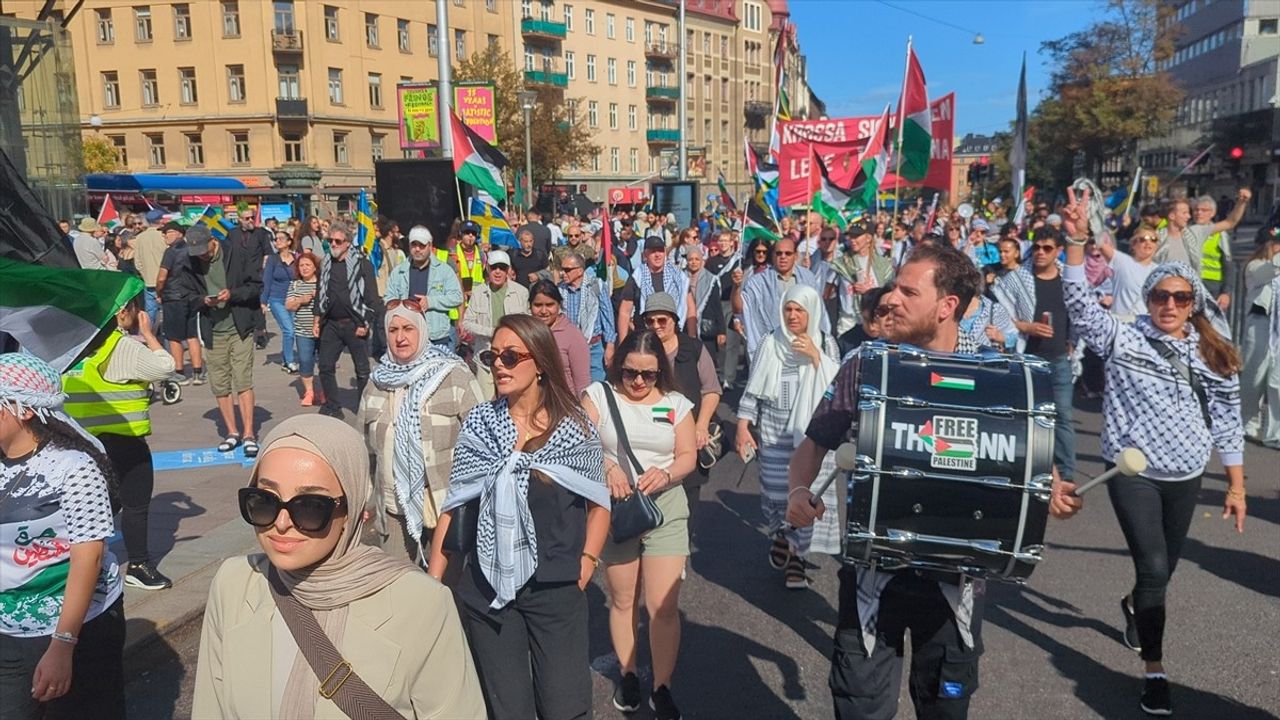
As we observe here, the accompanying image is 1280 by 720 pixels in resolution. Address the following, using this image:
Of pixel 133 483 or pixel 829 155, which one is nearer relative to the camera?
pixel 133 483

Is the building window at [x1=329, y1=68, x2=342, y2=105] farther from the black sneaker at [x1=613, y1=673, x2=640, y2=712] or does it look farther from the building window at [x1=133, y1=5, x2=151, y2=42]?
the black sneaker at [x1=613, y1=673, x2=640, y2=712]

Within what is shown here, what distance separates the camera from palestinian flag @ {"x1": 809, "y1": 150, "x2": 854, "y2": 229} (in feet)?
40.5

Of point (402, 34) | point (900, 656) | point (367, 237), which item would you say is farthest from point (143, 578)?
point (402, 34)

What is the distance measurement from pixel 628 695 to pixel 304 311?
6.95m

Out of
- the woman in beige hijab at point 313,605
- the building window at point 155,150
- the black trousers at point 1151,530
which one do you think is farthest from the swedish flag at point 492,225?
the building window at point 155,150

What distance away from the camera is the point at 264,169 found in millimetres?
48344

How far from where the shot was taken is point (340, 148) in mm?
50156

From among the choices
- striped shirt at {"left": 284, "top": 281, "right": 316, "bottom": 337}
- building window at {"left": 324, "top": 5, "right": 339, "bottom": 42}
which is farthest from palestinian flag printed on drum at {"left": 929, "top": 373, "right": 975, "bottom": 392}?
building window at {"left": 324, "top": 5, "right": 339, "bottom": 42}

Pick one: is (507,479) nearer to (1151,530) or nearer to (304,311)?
(1151,530)

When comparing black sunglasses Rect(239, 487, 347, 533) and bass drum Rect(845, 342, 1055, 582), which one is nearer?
black sunglasses Rect(239, 487, 347, 533)

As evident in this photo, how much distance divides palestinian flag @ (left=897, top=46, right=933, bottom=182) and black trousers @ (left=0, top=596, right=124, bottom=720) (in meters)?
11.0

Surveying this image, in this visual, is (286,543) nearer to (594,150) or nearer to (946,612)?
(946,612)

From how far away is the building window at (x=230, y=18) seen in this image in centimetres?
4816

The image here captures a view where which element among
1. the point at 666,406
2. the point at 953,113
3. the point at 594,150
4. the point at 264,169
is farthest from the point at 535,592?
the point at 264,169
